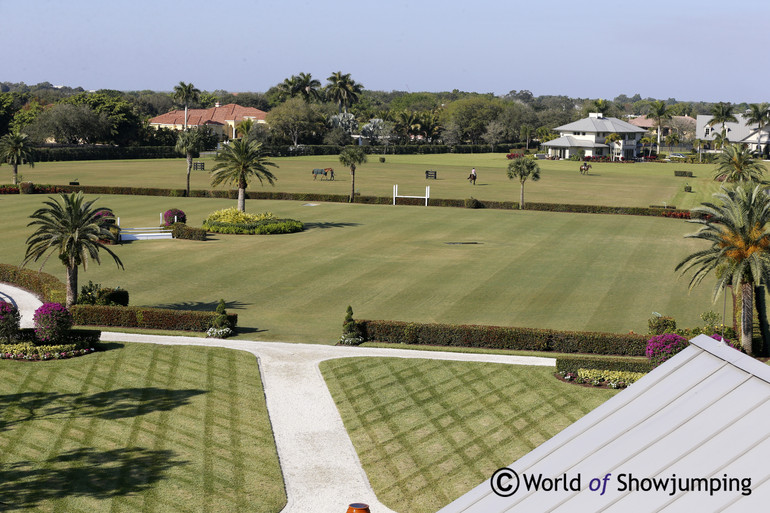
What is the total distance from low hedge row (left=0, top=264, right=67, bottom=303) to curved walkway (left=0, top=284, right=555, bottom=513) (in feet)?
20.0

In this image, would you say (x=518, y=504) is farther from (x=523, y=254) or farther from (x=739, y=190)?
(x=523, y=254)

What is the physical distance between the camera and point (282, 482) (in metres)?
22.2

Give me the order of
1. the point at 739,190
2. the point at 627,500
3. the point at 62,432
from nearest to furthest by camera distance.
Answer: the point at 627,500 → the point at 62,432 → the point at 739,190

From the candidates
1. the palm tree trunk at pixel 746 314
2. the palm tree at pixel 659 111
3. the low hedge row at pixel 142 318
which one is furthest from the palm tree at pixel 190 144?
the palm tree at pixel 659 111

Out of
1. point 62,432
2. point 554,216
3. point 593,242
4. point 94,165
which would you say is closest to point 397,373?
point 62,432

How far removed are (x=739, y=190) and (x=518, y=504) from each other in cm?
2784

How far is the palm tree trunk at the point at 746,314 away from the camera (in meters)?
33.7

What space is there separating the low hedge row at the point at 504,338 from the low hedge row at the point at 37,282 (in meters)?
15.6

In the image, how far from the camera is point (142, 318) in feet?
124

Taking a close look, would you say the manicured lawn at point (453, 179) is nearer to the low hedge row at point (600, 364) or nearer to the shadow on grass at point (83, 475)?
the low hedge row at point (600, 364)

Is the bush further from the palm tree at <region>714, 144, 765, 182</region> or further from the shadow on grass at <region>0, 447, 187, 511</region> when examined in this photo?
the palm tree at <region>714, 144, 765, 182</region>

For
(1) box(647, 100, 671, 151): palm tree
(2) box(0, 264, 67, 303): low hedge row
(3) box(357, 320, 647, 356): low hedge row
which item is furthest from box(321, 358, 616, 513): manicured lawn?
(1) box(647, 100, 671, 151): palm tree

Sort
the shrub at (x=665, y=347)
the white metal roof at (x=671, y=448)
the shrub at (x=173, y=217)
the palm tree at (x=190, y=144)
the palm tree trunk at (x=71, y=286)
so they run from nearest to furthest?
the white metal roof at (x=671, y=448) → the shrub at (x=665, y=347) → the palm tree trunk at (x=71, y=286) → the shrub at (x=173, y=217) → the palm tree at (x=190, y=144)

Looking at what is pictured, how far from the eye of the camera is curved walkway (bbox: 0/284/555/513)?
21.6 metres
